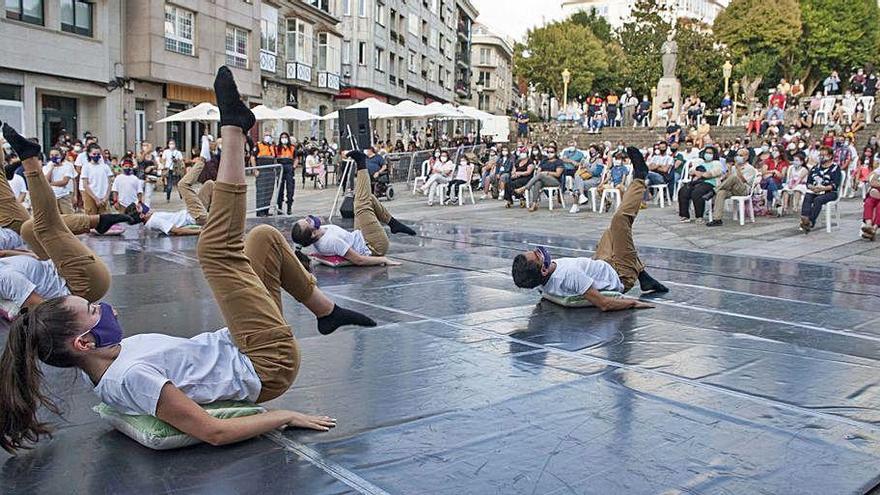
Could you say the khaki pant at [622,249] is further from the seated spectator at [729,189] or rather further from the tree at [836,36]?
the tree at [836,36]

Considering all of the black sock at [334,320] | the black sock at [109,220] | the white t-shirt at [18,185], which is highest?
the white t-shirt at [18,185]

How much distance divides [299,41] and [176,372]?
36.7 meters

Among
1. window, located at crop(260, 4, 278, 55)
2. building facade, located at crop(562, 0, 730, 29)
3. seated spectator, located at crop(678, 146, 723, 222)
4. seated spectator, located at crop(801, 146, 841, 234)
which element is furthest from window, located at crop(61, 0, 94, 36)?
building facade, located at crop(562, 0, 730, 29)

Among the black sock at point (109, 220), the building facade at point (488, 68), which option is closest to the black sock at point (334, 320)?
the black sock at point (109, 220)

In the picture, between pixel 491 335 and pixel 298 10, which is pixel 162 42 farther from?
pixel 491 335

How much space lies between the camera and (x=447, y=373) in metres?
4.85

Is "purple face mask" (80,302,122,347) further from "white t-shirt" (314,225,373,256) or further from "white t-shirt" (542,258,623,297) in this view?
"white t-shirt" (314,225,373,256)

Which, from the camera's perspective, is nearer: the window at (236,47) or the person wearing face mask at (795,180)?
the person wearing face mask at (795,180)

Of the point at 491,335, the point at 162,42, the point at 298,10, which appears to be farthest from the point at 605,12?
the point at 491,335

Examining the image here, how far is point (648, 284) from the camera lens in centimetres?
→ 758

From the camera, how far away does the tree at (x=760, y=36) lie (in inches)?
1858

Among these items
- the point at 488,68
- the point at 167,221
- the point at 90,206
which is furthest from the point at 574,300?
the point at 488,68

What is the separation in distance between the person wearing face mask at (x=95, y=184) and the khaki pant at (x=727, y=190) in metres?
10.7

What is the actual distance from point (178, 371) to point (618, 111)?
1223 inches
